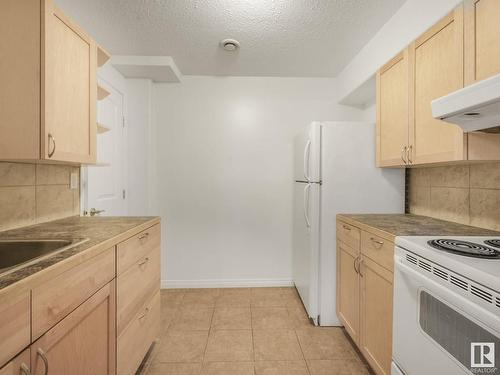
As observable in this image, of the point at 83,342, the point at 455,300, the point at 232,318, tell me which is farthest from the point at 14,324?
the point at 232,318

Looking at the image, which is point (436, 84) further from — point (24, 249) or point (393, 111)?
point (24, 249)

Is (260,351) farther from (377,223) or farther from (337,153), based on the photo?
(337,153)

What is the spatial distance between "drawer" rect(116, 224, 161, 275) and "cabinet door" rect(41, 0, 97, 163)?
0.55m

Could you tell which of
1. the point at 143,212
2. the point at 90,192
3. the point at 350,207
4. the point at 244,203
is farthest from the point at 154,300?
the point at 350,207

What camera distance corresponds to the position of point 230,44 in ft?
7.55

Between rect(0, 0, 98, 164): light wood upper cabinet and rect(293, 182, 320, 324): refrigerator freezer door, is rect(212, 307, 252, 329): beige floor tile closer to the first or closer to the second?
rect(293, 182, 320, 324): refrigerator freezer door

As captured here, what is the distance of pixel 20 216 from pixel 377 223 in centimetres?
213

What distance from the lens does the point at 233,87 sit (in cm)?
302

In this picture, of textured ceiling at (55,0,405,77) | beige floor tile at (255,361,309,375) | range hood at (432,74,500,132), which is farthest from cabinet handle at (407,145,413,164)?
beige floor tile at (255,361,309,375)

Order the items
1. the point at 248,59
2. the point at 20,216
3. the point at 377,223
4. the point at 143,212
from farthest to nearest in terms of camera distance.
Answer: the point at 143,212
the point at 248,59
the point at 377,223
the point at 20,216

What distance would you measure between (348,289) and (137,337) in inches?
57.0

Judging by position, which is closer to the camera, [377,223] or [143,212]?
[377,223]

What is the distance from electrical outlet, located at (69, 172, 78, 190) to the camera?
1958 millimetres

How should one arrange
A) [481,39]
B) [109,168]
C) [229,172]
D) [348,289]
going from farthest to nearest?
1. [229,172]
2. [109,168]
3. [348,289]
4. [481,39]
